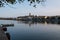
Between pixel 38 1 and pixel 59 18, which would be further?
pixel 59 18

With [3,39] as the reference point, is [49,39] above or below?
below

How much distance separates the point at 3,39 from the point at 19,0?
450 cm

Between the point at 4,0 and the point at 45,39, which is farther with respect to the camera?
the point at 45,39

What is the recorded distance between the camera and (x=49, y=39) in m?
34.1

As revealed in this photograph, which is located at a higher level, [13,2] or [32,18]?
[13,2]

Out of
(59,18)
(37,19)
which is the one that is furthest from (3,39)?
(37,19)

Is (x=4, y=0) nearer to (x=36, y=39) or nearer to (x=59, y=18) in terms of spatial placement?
(x=36, y=39)

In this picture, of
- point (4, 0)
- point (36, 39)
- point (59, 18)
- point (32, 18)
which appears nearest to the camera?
point (4, 0)

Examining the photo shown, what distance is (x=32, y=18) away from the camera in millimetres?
182125

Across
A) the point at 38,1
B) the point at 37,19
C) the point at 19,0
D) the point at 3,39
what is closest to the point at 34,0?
the point at 38,1

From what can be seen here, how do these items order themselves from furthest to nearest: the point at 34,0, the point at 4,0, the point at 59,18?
the point at 59,18 → the point at 4,0 → the point at 34,0

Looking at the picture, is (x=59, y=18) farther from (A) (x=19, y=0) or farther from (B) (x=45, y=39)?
(A) (x=19, y=0)

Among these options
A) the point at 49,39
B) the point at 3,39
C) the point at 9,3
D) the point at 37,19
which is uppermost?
the point at 9,3

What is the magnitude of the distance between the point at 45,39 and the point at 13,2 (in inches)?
1167
